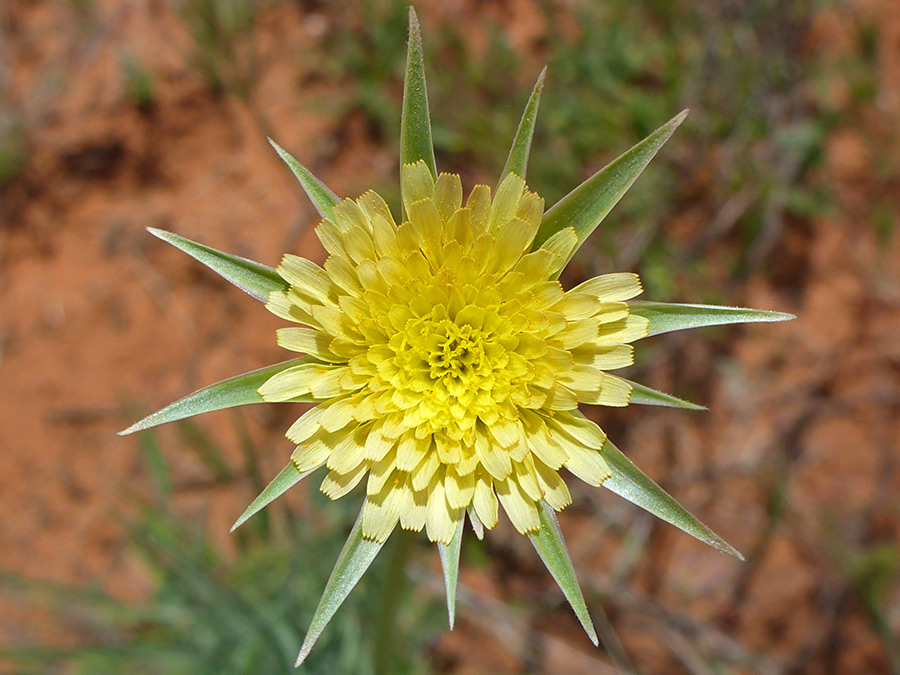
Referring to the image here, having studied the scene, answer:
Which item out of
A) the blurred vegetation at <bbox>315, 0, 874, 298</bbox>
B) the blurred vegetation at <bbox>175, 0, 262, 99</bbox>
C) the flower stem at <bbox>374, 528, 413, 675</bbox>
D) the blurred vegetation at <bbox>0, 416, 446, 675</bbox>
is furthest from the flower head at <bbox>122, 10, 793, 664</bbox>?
the blurred vegetation at <bbox>175, 0, 262, 99</bbox>

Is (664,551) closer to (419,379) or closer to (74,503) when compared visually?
(419,379)

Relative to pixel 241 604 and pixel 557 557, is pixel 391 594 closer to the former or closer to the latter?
pixel 557 557

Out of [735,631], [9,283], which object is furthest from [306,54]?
[735,631]

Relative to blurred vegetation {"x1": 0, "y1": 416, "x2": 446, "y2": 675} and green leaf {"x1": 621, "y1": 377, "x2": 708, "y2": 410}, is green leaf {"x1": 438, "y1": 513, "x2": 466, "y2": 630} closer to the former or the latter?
green leaf {"x1": 621, "y1": 377, "x2": 708, "y2": 410}

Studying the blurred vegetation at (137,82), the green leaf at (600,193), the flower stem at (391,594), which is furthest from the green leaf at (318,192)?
the blurred vegetation at (137,82)

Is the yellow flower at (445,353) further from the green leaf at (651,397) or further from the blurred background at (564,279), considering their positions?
the blurred background at (564,279)

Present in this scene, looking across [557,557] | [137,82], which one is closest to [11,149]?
[137,82]
